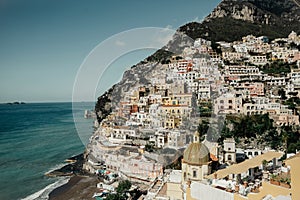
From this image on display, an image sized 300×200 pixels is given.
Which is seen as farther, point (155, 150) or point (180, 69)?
point (180, 69)

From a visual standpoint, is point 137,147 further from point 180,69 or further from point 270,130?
point 180,69

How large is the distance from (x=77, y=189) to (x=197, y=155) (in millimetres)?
9377

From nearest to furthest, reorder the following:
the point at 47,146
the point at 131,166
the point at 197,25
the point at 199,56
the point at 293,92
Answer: the point at 131,166, the point at 293,92, the point at 47,146, the point at 199,56, the point at 197,25

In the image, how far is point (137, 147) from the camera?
60.8 ft

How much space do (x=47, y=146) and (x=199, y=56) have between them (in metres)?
18.5

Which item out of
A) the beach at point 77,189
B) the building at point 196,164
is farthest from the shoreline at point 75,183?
the building at point 196,164

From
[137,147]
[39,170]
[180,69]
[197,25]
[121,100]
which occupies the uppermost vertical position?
[197,25]

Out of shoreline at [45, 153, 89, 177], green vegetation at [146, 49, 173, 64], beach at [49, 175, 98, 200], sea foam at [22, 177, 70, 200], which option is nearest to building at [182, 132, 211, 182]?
beach at [49, 175, 98, 200]

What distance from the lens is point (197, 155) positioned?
877 cm

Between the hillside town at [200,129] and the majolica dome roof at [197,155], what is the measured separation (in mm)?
29

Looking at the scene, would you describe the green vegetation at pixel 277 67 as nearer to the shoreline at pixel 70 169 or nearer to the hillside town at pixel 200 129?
the hillside town at pixel 200 129

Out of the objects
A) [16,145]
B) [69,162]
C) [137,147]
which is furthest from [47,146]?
[137,147]

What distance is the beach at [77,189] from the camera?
1501 cm

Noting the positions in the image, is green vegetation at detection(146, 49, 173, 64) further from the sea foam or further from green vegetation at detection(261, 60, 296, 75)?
the sea foam
